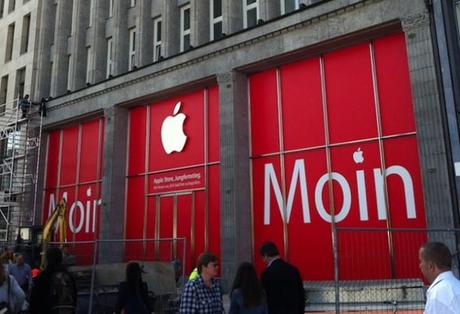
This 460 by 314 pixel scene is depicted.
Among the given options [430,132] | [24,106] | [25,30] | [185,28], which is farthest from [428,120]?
[25,30]

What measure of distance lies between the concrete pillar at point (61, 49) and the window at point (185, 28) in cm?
927

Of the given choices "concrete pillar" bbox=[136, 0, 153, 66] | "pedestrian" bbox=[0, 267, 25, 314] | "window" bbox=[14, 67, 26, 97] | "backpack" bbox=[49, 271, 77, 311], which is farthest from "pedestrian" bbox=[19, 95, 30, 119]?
"backpack" bbox=[49, 271, 77, 311]

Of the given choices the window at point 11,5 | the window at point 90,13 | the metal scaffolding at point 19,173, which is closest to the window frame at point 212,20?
the window at point 90,13

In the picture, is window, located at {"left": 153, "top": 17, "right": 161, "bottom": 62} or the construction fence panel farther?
window, located at {"left": 153, "top": 17, "right": 161, "bottom": 62}

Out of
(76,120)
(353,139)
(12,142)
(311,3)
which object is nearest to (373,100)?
(353,139)

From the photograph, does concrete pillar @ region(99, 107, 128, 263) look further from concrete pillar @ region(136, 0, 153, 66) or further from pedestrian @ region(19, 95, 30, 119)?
pedestrian @ region(19, 95, 30, 119)

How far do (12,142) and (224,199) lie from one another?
17278mm

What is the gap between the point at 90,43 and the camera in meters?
26.5

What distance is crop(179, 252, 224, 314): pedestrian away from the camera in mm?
5324

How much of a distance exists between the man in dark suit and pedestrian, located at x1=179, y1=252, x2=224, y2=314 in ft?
2.94

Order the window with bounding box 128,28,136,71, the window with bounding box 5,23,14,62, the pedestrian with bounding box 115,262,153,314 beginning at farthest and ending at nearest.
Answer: the window with bounding box 5,23,14,62
the window with bounding box 128,28,136,71
the pedestrian with bounding box 115,262,153,314

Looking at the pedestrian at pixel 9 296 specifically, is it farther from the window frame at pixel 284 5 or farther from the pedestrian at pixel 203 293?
the window frame at pixel 284 5

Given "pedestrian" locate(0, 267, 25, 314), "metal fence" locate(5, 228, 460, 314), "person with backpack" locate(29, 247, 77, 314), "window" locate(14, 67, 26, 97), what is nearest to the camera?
"person with backpack" locate(29, 247, 77, 314)

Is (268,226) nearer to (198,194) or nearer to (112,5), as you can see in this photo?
(198,194)
